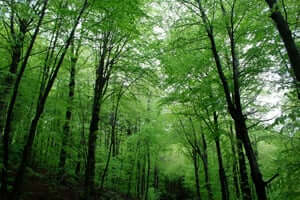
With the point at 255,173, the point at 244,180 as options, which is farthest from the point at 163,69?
the point at 244,180

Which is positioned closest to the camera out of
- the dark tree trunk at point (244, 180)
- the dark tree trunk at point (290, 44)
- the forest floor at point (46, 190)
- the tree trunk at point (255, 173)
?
the dark tree trunk at point (290, 44)

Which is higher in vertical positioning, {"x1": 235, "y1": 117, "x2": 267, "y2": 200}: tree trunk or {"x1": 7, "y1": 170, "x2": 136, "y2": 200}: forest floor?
{"x1": 235, "y1": 117, "x2": 267, "y2": 200}: tree trunk

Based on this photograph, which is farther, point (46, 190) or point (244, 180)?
point (46, 190)

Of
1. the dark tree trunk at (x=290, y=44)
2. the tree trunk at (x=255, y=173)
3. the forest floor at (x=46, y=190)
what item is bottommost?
the forest floor at (x=46, y=190)

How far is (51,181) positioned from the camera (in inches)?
359

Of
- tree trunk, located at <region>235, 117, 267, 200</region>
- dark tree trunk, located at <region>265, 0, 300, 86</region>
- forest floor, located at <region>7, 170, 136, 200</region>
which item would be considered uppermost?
dark tree trunk, located at <region>265, 0, 300, 86</region>

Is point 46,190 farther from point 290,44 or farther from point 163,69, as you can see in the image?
point 290,44

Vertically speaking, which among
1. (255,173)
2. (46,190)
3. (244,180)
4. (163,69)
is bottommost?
(46,190)

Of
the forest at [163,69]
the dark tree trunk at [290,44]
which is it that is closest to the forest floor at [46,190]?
the forest at [163,69]

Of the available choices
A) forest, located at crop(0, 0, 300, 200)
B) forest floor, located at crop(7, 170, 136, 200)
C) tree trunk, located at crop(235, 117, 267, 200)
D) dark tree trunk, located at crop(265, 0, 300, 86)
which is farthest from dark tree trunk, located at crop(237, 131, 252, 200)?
forest floor, located at crop(7, 170, 136, 200)

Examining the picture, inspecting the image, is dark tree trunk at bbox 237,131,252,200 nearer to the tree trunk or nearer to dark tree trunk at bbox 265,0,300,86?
the tree trunk

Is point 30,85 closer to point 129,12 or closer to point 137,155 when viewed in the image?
point 129,12

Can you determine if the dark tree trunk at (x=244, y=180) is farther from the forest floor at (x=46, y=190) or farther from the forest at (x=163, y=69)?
the forest floor at (x=46, y=190)

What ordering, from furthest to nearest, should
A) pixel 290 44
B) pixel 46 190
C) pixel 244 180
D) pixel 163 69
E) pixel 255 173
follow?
pixel 46 190 < pixel 244 180 < pixel 163 69 < pixel 255 173 < pixel 290 44
